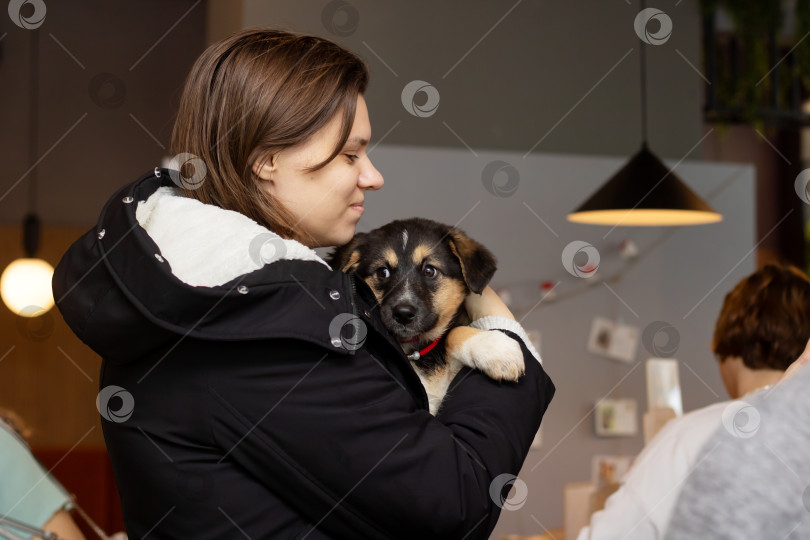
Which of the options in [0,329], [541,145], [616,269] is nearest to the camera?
[616,269]

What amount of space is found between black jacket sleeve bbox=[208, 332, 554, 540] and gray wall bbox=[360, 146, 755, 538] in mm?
2656

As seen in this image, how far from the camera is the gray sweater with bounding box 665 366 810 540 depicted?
0.41 meters

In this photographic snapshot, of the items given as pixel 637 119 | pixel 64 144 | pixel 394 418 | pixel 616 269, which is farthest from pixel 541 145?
pixel 394 418

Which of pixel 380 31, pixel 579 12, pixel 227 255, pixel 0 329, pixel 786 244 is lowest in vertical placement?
pixel 786 244

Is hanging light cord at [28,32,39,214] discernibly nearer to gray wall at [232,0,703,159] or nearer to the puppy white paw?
gray wall at [232,0,703,159]

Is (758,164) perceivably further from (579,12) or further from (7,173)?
(7,173)

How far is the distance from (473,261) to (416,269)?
20 cm

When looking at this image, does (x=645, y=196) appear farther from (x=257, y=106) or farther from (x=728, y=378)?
(x=257, y=106)

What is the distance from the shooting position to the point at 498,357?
1.13m

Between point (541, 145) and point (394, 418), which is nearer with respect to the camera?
point (394, 418)

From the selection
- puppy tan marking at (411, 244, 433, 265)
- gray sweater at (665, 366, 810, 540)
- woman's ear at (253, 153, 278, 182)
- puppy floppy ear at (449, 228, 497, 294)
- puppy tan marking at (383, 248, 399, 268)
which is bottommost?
gray sweater at (665, 366, 810, 540)

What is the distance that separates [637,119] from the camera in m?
4.89

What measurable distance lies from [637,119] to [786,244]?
397 cm

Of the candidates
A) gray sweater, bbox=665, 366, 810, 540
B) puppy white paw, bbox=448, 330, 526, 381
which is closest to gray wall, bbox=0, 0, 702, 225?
puppy white paw, bbox=448, 330, 526, 381
